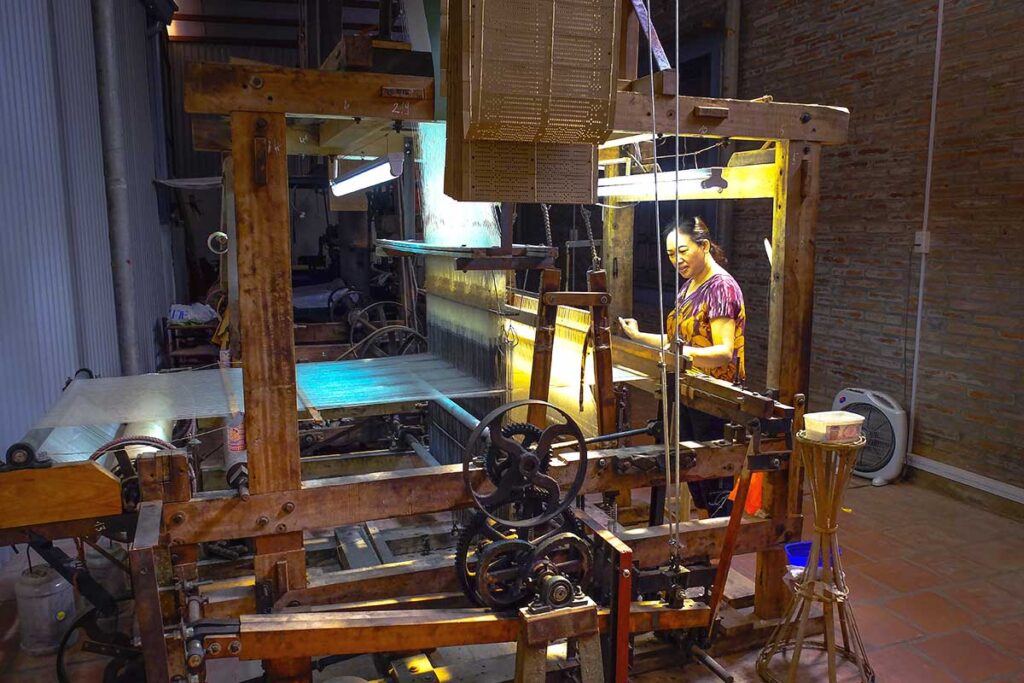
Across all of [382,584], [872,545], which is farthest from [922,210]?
[382,584]

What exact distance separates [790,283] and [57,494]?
8.72ft

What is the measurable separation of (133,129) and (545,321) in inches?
280

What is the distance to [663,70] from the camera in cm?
255

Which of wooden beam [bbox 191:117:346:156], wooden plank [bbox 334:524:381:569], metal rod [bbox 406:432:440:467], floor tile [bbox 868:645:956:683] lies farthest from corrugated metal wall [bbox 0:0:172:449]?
floor tile [bbox 868:645:956:683]

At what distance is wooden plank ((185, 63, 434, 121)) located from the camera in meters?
2.09

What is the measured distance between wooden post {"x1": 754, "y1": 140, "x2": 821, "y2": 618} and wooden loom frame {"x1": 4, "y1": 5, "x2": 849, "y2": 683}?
12.2 inches

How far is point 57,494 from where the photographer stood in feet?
7.22

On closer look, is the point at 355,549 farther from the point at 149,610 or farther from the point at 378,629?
the point at 149,610

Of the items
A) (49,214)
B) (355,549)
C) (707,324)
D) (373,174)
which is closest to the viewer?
(707,324)

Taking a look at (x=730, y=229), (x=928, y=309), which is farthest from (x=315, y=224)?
(x=928, y=309)

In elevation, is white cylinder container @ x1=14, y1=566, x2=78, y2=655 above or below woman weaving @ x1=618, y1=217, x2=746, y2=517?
below

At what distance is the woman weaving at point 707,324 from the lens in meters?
3.63

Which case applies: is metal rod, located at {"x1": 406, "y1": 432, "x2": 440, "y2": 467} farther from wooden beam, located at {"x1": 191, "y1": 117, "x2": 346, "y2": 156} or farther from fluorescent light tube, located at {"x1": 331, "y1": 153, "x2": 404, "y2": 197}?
wooden beam, located at {"x1": 191, "y1": 117, "x2": 346, "y2": 156}

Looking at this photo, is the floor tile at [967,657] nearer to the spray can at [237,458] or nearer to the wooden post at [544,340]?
the wooden post at [544,340]
